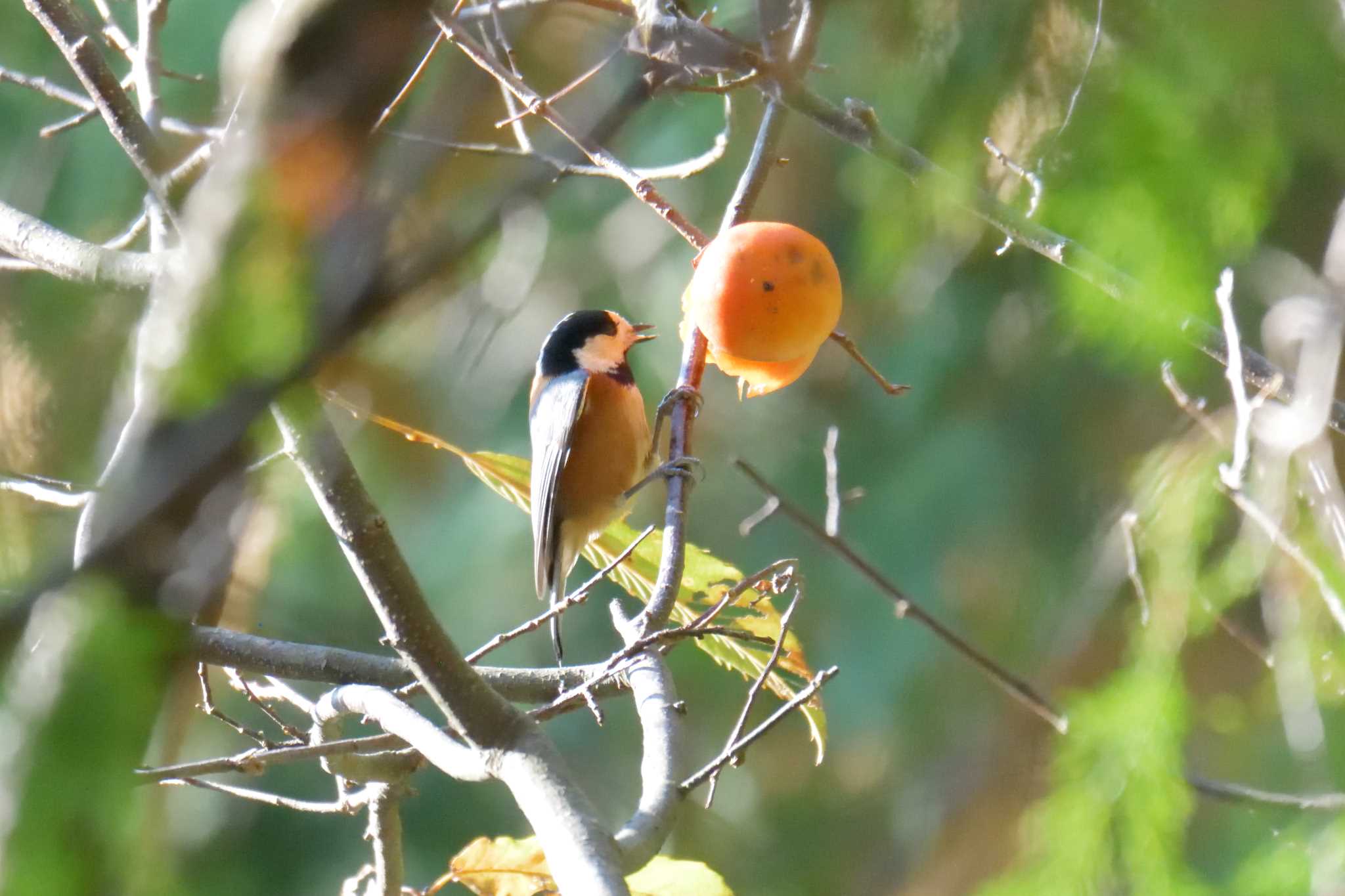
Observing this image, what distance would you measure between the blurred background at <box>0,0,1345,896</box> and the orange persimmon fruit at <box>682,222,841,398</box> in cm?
17

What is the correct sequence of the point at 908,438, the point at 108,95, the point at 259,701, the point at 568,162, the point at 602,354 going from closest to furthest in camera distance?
the point at 568,162, the point at 108,95, the point at 259,701, the point at 602,354, the point at 908,438

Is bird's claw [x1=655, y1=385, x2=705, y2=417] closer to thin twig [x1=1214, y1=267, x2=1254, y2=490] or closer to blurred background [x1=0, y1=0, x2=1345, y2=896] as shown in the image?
blurred background [x1=0, y1=0, x2=1345, y2=896]

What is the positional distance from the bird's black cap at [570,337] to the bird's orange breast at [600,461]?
0.56 ft

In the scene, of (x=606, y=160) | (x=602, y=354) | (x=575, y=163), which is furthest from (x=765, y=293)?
(x=602, y=354)

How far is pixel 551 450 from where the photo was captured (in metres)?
2.64

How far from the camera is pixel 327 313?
1.90ft

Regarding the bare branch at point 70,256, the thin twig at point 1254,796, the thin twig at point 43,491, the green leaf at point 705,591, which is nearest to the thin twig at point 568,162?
the bare branch at point 70,256

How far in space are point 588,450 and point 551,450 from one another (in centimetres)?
8

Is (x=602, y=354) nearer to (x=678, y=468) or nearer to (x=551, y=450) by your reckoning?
(x=551, y=450)

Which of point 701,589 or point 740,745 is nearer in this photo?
point 740,745

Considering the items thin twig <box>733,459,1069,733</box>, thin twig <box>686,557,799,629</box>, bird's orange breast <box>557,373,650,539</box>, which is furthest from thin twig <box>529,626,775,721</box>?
bird's orange breast <box>557,373,650,539</box>

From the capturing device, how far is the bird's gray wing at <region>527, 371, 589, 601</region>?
8.34 ft

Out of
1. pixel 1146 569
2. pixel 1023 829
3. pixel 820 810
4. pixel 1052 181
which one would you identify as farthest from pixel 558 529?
pixel 820 810

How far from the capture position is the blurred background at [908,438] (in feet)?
2.74
